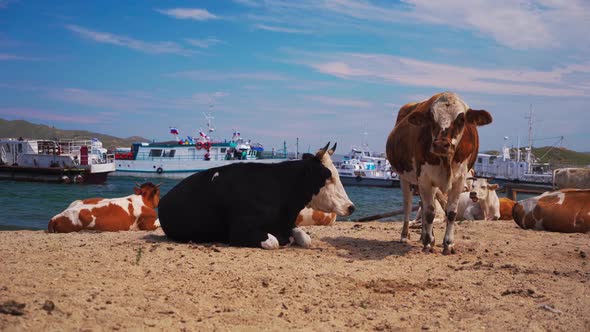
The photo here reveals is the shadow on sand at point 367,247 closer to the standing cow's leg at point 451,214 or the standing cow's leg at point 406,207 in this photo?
the standing cow's leg at point 406,207

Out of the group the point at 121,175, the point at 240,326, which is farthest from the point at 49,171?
the point at 240,326

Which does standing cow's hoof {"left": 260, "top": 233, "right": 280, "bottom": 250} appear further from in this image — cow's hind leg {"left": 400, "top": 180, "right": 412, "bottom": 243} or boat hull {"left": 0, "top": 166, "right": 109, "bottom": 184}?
boat hull {"left": 0, "top": 166, "right": 109, "bottom": 184}

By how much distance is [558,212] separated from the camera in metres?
10.4

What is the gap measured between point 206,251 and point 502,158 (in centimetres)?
7006

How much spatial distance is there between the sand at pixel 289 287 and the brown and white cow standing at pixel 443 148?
71 cm

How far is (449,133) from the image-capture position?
7.50 m

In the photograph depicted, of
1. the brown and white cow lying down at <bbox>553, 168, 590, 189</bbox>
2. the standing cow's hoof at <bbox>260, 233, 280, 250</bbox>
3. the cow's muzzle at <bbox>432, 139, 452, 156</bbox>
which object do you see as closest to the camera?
the cow's muzzle at <bbox>432, 139, 452, 156</bbox>

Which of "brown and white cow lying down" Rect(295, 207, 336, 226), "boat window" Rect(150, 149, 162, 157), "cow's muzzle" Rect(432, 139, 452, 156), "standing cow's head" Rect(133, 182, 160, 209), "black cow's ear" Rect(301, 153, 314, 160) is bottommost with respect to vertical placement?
"brown and white cow lying down" Rect(295, 207, 336, 226)

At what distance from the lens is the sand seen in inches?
179

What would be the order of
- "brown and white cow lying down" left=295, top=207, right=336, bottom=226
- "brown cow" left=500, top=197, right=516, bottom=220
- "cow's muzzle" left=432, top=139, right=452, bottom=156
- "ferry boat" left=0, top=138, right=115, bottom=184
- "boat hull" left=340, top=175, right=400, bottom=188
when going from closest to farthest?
"cow's muzzle" left=432, top=139, right=452, bottom=156, "brown and white cow lying down" left=295, top=207, right=336, bottom=226, "brown cow" left=500, top=197, right=516, bottom=220, "ferry boat" left=0, top=138, right=115, bottom=184, "boat hull" left=340, top=175, right=400, bottom=188

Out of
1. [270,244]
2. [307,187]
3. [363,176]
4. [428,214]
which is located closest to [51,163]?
[363,176]

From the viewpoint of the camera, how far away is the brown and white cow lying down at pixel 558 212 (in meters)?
10.2

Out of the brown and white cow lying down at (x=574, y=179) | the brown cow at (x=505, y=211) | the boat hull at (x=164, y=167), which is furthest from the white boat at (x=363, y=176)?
the brown cow at (x=505, y=211)

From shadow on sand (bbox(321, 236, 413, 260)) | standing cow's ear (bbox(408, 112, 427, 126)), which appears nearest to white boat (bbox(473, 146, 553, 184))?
shadow on sand (bbox(321, 236, 413, 260))
